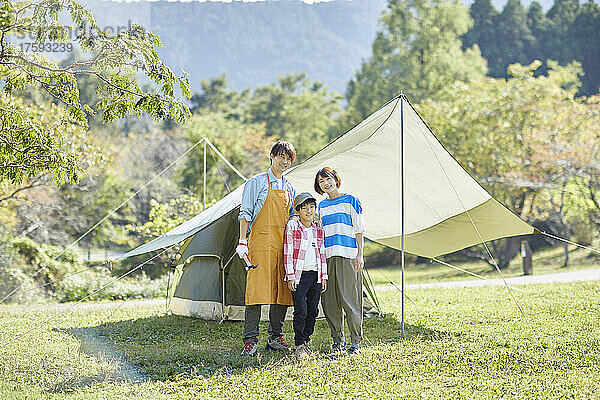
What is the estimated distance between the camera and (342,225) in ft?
14.6

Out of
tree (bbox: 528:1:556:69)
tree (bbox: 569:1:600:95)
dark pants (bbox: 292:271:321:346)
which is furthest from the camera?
tree (bbox: 528:1:556:69)

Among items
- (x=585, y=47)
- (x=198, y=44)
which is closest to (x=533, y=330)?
(x=585, y=47)

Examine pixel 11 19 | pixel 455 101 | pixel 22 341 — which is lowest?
pixel 22 341

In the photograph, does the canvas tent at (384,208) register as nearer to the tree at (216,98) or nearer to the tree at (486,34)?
the tree at (216,98)

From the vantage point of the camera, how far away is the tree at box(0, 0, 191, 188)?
13.2 ft

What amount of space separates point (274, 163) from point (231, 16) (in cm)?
8989

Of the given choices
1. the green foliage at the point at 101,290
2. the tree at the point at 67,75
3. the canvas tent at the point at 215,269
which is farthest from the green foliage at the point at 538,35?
the tree at the point at 67,75

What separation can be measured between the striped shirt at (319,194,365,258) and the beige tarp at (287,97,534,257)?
792mm

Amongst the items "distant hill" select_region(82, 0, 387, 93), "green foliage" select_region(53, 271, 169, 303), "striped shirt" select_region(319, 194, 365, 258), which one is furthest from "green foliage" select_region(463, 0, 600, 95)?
"distant hill" select_region(82, 0, 387, 93)

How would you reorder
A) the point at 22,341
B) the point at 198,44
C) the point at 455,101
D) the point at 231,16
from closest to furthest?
the point at 22,341, the point at 455,101, the point at 198,44, the point at 231,16

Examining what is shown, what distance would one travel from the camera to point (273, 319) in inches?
181

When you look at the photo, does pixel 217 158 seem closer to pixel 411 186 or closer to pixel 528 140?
pixel 528 140

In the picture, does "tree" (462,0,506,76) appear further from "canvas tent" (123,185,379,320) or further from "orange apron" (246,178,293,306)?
"orange apron" (246,178,293,306)

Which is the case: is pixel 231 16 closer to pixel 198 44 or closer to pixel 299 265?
pixel 198 44
